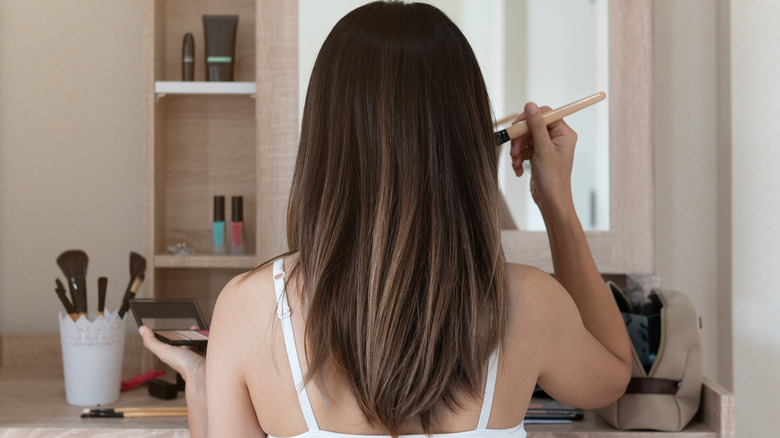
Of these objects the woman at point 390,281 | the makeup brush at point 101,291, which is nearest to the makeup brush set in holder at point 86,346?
the makeup brush at point 101,291

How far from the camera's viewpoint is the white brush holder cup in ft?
3.64

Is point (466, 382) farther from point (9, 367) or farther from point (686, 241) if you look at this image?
point (9, 367)

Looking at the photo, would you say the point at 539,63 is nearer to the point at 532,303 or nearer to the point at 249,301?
the point at 532,303

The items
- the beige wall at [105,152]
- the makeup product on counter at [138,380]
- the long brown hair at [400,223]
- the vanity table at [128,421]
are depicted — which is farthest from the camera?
the beige wall at [105,152]

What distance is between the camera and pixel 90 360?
44.0 inches

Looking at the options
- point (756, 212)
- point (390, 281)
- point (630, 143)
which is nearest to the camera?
point (390, 281)

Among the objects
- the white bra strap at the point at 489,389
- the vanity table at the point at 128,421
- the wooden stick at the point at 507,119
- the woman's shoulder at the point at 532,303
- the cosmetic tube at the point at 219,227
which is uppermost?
the wooden stick at the point at 507,119

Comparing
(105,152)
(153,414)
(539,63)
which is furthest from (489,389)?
(105,152)

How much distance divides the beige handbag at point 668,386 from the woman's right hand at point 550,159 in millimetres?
243

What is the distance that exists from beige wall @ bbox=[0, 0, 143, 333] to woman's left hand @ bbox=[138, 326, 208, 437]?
2.03 ft

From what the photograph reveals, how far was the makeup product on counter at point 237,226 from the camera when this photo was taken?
4.30 feet

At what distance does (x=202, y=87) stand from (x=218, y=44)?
87 mm

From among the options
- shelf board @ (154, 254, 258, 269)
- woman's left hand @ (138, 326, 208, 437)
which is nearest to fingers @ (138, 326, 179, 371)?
woman's left hand @ (138, 326, 208, 437)

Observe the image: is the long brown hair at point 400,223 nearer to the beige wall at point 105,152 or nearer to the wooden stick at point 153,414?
the wooden stick at point 153,414
